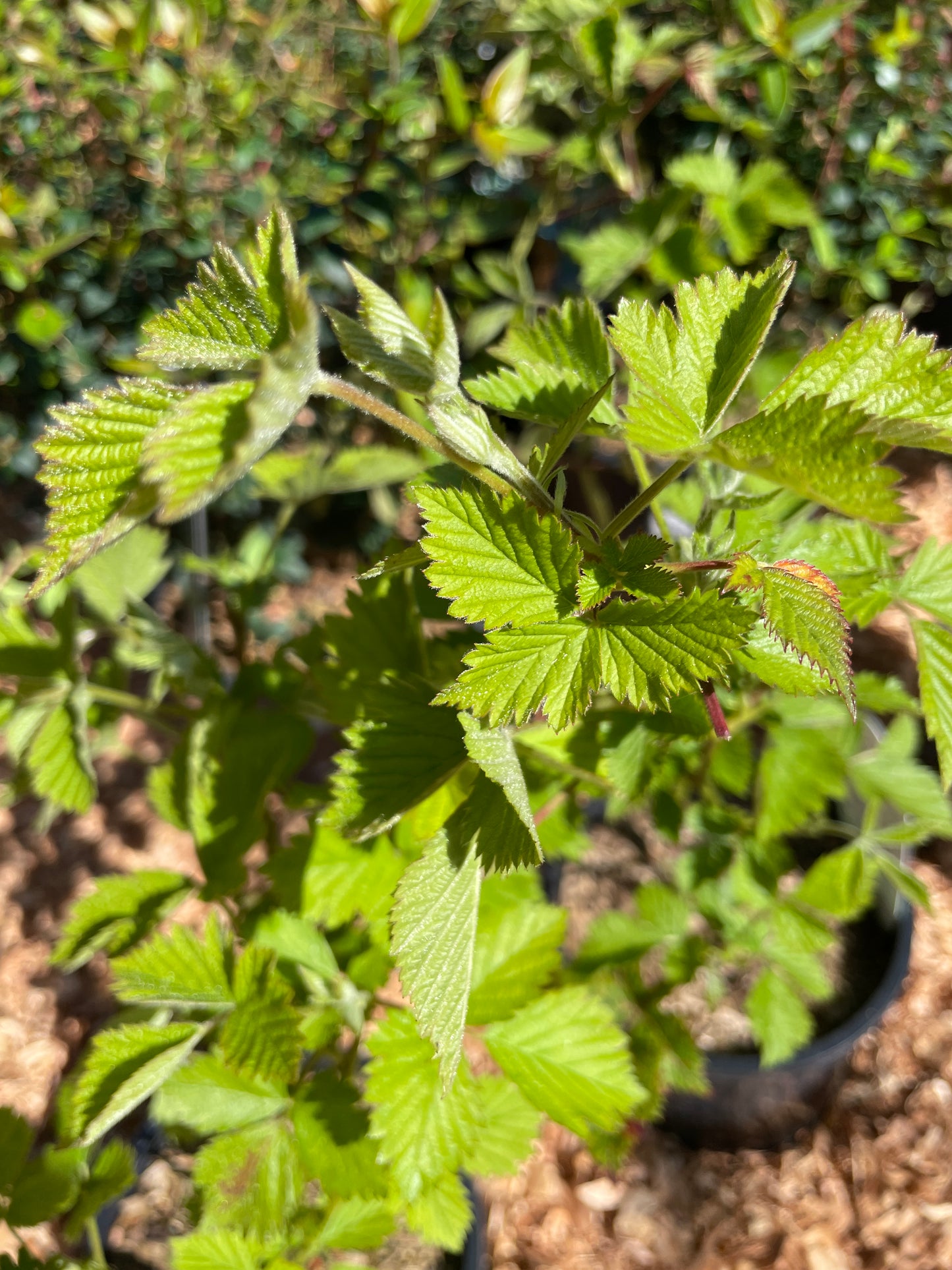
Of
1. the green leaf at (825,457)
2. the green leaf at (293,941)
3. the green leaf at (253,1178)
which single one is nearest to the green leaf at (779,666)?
the green leaf at (825,457)

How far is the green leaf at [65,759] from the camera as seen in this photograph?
0.86m

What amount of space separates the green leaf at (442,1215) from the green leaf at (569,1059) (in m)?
0.14

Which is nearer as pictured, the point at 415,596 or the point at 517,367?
the point at 517,367

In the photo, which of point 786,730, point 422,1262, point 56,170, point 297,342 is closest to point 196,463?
point 297,342

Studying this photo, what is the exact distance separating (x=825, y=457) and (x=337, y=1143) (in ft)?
2.03

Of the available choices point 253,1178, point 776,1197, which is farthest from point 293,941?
point 776,1197

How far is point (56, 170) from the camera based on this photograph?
1544 millimetres

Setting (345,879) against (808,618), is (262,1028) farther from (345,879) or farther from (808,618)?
(808,618)

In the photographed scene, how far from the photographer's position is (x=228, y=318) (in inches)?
17.5

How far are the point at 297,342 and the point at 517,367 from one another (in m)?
0.24

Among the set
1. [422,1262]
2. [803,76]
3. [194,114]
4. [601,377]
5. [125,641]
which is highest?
[194,114]

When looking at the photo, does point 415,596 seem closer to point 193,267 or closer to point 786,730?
point 786,730

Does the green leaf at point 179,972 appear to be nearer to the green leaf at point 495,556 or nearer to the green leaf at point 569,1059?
the green leaf at point 569,1059

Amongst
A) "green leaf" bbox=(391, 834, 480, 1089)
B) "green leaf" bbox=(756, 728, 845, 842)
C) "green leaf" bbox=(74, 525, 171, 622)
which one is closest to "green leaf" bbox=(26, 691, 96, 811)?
"green leaf" bbox=(74, 525, 171, 622)
